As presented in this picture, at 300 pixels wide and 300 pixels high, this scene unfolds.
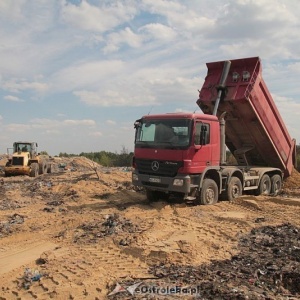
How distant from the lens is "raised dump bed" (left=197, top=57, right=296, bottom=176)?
410 inches

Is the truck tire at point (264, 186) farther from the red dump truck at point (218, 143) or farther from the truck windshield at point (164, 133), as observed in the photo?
the truck windshield at point (164, 133)

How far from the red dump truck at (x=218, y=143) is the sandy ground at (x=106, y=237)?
665 millimetres

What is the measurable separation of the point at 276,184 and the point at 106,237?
26.2 ft

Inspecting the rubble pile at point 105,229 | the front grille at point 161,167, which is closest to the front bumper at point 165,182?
the front grille at point 161,167

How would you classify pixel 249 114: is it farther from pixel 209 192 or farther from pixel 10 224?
pixel 10 224

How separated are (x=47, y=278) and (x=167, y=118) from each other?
5516 mm

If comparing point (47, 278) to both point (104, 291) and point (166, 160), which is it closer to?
point (104, 291)

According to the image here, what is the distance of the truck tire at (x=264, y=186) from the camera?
12.0 m

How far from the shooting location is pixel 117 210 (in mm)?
9711

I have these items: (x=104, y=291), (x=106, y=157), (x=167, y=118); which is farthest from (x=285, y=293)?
(x=106, y=157)

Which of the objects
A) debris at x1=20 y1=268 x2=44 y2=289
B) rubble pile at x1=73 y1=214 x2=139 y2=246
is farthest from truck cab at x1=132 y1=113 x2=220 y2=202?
debris at x1=20 y1=268 x2=44 y2=289

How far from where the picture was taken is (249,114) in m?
10.7

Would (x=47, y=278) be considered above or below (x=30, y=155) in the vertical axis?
below

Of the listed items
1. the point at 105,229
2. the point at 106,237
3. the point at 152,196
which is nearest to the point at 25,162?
the point at 152,196
